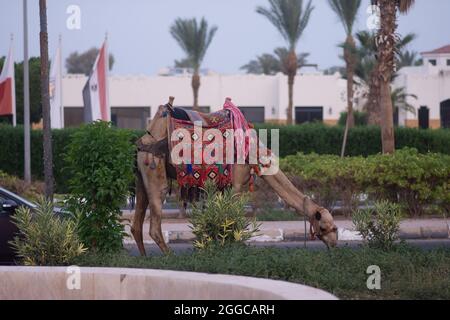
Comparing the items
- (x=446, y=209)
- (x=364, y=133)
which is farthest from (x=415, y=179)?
(x=364, y=133)

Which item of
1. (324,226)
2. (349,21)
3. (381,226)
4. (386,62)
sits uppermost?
(349,21)

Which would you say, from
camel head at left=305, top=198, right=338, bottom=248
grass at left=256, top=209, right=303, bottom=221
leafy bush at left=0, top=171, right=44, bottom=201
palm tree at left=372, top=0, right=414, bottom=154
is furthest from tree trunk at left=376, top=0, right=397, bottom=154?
camel head at left=305, top=198, right=338, bottom=248

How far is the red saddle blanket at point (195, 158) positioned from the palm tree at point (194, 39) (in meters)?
42.5

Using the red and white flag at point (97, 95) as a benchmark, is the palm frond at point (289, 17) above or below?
above

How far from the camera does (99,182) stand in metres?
10.7

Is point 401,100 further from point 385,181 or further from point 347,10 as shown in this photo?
point 385,181

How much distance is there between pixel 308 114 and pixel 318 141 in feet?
103

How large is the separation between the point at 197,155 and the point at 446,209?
826cm

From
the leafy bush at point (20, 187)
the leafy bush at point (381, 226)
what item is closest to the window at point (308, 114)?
the leafy bush at point (20, 187)

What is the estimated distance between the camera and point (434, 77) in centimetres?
6069

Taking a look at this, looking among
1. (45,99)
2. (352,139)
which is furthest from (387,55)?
(45,99)

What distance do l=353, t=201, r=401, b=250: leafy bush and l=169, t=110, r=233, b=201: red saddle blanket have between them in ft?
8.10

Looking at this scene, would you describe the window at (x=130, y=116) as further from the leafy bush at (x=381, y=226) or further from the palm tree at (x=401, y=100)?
the leafy bush at (x=381, y=226)

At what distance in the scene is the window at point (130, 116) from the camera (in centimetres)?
6075
